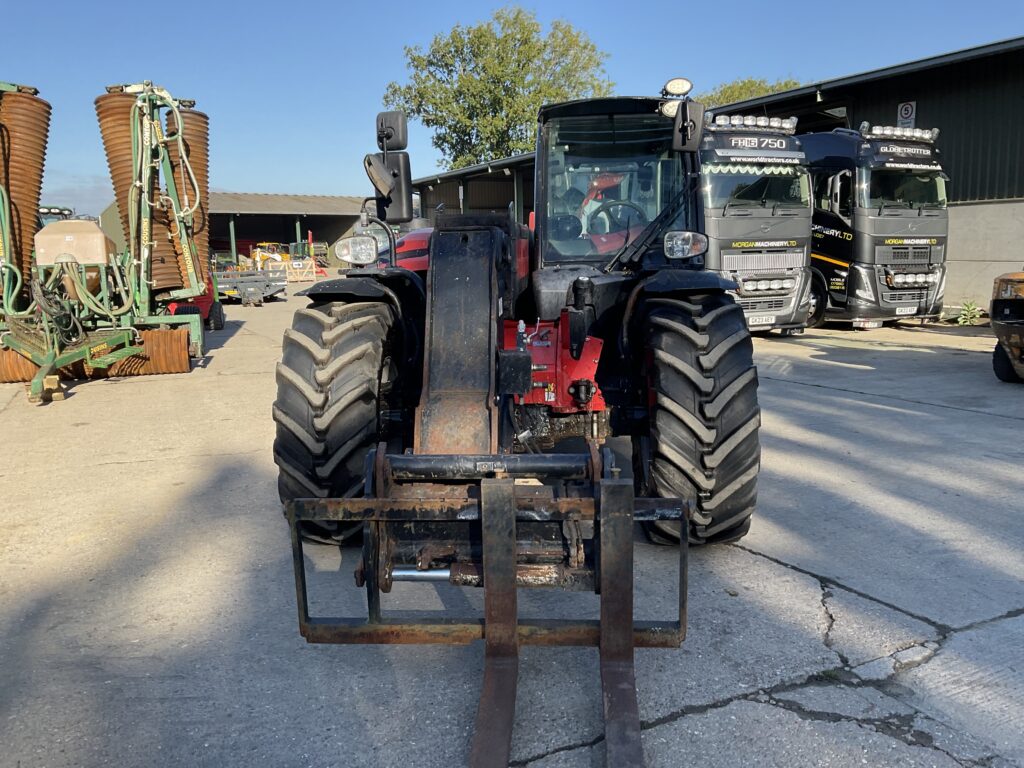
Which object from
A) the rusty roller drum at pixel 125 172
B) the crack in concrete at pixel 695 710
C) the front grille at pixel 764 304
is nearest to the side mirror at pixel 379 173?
the crack in concrete at pixel 695 710

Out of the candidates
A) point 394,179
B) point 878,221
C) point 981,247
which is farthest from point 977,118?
point 394,179

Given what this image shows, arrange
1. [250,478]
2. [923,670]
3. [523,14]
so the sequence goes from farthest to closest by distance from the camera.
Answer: [523,14]
[250,478]
[923,670]

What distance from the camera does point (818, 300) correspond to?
48.1 feet

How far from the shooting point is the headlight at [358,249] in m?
4.24

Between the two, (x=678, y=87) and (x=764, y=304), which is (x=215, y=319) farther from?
(x=678, y=87)

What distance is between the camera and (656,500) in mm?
2770

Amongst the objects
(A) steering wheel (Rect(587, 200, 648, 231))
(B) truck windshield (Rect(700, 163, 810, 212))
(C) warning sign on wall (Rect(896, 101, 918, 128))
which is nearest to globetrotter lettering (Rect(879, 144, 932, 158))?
(B) truck windshield (Rect(700, 163, 810, 212))

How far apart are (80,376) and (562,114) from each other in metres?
8.07

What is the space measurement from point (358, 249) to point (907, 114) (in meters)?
16.6

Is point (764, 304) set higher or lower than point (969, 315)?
higher

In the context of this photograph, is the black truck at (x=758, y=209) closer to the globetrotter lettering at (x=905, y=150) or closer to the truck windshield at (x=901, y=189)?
the truck windshield at (x=901, y=189)

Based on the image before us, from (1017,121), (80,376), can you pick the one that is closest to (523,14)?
(1017,121)

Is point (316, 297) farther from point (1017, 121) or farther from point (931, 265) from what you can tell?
point (1017, 121)

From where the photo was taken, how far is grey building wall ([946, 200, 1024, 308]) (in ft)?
50.0
